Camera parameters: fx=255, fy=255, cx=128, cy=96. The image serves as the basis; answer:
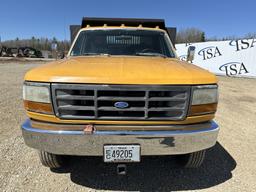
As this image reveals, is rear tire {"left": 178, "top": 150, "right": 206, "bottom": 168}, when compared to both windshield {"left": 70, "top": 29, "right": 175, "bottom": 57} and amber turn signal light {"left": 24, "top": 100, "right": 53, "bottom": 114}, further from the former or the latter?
amber turn signal light {"left": 24, "top": 100, "right": 53, "bottom": 114}

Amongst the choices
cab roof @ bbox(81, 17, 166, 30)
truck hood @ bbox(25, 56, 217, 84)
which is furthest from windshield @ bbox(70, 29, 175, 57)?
truck hood @ bbox(25, 56, 217, 84)

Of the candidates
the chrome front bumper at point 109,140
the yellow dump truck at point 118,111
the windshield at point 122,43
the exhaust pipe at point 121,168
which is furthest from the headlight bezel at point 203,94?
the windshield at point 122,43

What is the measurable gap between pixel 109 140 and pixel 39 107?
2.78ft

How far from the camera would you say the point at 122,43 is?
4.38 meters

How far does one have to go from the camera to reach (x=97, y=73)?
2678 mm

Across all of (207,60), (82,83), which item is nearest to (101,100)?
(82,83)

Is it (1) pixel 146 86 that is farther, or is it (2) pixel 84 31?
(2) pixel 84 31

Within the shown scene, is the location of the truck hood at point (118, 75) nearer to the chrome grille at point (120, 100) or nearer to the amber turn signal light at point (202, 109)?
the chrome grille at point (120, 100)

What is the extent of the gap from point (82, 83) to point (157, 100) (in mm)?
804

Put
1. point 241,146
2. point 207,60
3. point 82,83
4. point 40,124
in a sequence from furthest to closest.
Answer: point 207,60
point 241,146
point 40,124
point 82,83

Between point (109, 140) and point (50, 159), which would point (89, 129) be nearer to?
point (109, 140)

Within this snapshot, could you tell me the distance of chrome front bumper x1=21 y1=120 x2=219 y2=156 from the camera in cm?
268

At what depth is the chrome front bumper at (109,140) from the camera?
2680 mm

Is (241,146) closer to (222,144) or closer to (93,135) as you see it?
(222,144)
